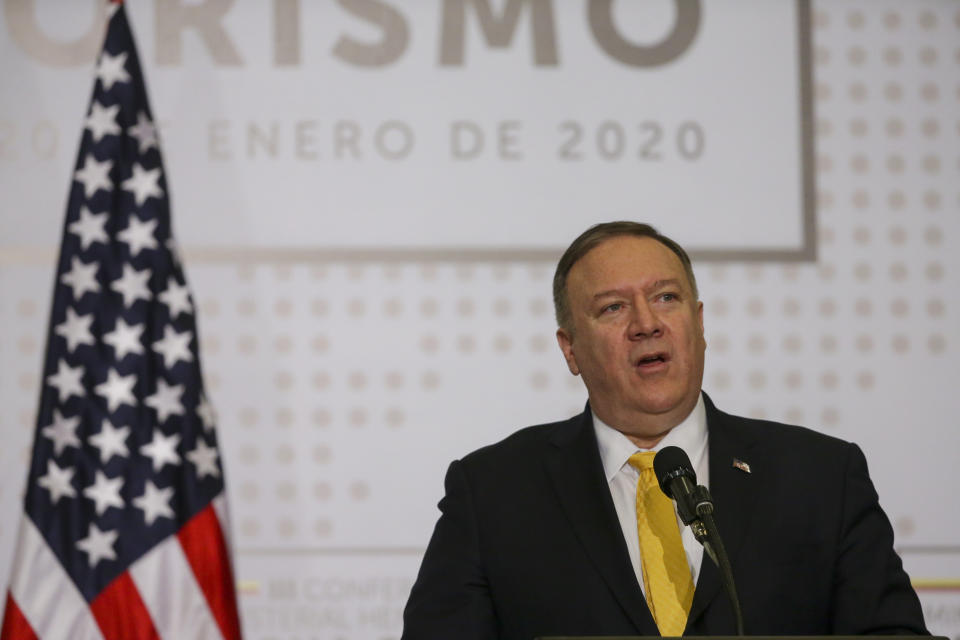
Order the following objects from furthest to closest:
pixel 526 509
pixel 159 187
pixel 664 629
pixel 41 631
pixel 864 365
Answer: pixel 864 365, pixel 159 187, pixel 41 631, pixel 526 509, pixel 664 629

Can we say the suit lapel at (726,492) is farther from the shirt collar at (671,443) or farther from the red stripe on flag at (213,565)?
the red stripe on flag at (213,565)

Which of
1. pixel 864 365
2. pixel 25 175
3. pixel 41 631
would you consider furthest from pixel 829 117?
pixel 41 631

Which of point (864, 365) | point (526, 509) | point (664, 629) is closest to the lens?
point (664, 629)

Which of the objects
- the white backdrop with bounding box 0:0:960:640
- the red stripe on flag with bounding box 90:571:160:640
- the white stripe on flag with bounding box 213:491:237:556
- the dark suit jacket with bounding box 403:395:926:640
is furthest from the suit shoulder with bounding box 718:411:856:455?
the red stripe on flag with bounding box 90:571:160:640

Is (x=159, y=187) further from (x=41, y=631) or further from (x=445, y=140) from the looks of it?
(x=41, y=631)

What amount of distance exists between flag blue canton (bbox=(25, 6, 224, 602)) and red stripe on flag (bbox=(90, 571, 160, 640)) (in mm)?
35

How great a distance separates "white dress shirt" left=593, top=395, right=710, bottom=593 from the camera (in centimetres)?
241

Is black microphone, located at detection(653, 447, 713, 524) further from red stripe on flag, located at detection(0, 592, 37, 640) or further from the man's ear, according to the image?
red stripe on flag, located at detection(0, 592, 37, 640)

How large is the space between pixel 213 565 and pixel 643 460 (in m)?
1.68

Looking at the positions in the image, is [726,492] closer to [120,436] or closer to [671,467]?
[671,467]

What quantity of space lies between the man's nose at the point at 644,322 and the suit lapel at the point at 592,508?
0.86 feet

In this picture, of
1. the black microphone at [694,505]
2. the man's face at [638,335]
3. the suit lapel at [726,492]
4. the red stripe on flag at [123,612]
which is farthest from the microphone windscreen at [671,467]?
the red stripe on flag at [123,612]

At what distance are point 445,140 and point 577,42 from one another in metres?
0.59

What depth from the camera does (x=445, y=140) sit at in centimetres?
402
